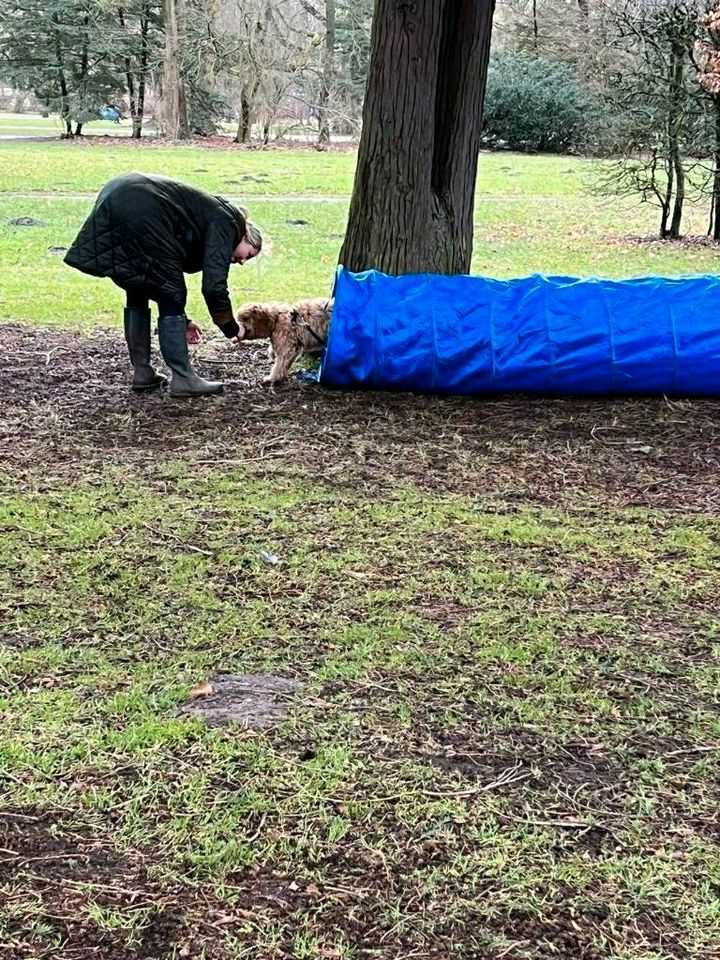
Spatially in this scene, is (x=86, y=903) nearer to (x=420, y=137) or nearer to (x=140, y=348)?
(x=140, y=348)

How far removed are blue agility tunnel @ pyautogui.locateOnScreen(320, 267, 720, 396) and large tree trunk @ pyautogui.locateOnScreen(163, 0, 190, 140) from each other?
3222cm

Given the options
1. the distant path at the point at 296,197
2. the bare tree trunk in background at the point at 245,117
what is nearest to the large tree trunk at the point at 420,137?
the distant path at the point at 296,197

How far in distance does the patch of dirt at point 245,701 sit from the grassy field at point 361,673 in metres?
0.05

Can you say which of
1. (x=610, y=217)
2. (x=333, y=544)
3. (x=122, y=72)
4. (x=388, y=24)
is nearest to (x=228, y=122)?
(x=122, y=72)

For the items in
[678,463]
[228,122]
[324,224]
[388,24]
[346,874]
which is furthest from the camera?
[228,122]

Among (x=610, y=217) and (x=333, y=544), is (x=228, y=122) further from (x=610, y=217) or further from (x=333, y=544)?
(x=333, y=544)

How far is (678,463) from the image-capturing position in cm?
561

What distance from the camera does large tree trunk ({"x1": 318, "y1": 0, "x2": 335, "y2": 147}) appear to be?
34.9 m

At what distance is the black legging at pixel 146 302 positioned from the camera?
20.3ft

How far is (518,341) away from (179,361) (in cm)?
226

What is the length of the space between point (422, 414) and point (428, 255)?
63.0 inches

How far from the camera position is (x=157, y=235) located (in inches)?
232

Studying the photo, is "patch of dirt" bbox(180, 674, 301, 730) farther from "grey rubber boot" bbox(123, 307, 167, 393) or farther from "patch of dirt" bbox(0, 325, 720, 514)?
"grey rubber boot" bbox(123, 307, 167, 393)

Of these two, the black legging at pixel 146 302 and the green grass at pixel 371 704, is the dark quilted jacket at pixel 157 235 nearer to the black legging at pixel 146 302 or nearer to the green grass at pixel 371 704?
the black legging at pixel 146 302
